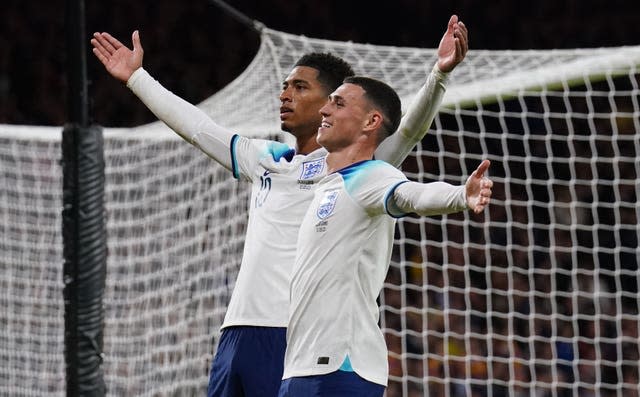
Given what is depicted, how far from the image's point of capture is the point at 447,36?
3496 mm

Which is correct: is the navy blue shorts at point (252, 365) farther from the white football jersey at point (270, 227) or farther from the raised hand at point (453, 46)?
the raised hand at point (453, 46)

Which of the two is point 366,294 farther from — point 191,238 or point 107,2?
point 107,2

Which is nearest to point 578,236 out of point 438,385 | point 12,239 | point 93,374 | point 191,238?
point 438,385

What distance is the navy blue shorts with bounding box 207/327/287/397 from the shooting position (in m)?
3.68

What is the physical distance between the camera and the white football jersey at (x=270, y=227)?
374 cm

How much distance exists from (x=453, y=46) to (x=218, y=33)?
9383mm

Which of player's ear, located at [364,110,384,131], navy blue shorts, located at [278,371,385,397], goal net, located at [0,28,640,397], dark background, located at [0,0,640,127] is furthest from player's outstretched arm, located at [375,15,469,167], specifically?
dark background, located at [0,0,640,127]

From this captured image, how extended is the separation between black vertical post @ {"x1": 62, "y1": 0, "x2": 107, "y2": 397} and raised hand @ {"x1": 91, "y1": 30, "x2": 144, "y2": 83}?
1234mm

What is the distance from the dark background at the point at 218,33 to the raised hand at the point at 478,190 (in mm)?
8776

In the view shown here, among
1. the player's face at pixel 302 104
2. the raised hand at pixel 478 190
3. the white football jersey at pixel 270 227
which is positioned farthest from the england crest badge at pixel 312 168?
the raised hand at pixel 478 190

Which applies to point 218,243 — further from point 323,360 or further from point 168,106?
point 323,360

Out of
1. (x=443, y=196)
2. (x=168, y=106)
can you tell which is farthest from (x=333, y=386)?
(x=168, y=106)

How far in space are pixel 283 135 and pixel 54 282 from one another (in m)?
2.06

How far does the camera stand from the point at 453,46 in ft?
11.4
